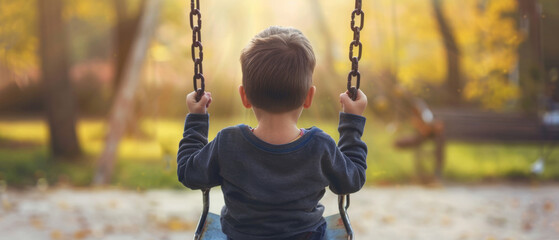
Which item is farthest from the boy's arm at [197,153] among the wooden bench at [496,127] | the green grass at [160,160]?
the wooden bench at [496,127]

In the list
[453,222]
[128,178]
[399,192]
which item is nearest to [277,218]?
[453,222]

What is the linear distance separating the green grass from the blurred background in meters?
0.03

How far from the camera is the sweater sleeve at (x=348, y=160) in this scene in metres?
1.72

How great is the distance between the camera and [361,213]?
6.12m

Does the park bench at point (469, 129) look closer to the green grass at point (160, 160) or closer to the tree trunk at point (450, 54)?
the green grass at point (160, 160)

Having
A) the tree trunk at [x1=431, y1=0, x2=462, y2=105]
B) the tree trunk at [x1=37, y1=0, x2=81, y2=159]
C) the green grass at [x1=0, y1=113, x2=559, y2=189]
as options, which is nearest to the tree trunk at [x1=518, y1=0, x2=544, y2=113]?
the green grass at [x1=0, y1=113, x2=559, y2=189]

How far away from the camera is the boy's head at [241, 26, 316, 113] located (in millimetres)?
1608

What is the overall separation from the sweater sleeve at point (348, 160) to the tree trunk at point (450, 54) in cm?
949

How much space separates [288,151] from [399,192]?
19.9 feet

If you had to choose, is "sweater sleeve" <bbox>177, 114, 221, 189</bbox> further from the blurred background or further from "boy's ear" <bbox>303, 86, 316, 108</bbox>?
the blurred background

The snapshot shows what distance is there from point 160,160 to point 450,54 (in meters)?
6.19

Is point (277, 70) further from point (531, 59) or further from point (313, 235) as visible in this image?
point (531, 59)

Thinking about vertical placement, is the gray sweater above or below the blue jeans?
above

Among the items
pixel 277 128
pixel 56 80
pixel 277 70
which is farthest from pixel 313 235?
pixel 56 80
